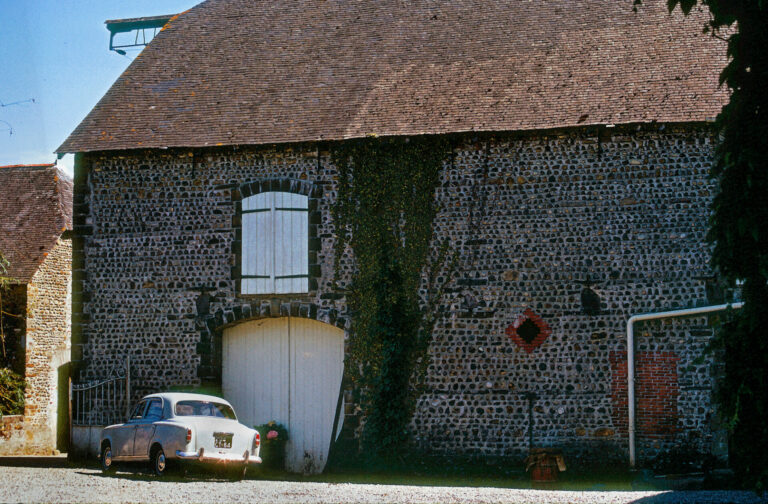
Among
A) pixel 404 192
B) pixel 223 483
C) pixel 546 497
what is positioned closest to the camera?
pixel 546 497

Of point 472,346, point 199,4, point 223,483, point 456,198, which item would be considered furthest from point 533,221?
point 199,4

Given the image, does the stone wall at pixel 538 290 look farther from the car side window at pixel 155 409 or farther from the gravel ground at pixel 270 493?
the car side window at pixel 155 409

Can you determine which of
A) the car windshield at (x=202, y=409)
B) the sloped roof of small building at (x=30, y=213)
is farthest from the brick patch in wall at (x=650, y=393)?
the sloped roof of small building at (x=30, y=213)

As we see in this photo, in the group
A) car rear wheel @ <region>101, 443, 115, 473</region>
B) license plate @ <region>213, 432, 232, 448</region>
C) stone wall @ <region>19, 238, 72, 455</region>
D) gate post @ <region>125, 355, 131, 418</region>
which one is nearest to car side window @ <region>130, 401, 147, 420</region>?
car rear wheel @ <region>101, 443, 115, 473</region>

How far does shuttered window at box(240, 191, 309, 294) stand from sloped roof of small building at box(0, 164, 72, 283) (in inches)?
306

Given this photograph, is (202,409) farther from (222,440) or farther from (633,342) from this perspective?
(633,342)

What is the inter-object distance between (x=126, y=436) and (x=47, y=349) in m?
9.75

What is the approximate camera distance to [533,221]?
1638 cm

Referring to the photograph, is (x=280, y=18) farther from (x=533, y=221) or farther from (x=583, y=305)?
(x=583, y=305)

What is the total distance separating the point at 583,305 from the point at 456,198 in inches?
116

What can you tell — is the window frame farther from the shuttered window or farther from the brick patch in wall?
the brick patch in wall

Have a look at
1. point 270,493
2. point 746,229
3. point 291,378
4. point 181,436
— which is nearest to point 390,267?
point 291,378

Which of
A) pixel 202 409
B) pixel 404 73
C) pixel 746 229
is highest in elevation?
pixel 404 73

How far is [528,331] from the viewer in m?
16.1
